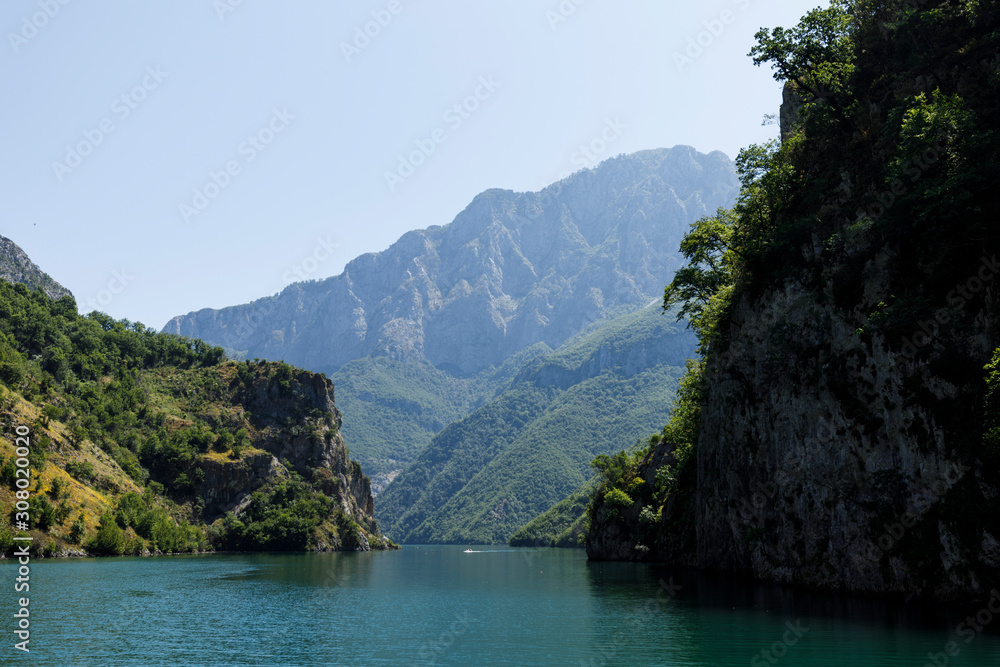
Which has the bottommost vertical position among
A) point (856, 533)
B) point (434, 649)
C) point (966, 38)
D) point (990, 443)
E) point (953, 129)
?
point (434, 649)

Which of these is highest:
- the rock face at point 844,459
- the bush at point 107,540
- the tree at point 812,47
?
the tree at point 812,47

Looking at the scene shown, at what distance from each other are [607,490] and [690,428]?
101 feet

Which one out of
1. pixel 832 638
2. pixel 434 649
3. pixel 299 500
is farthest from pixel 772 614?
pixel 299 500

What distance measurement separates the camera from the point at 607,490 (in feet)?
362

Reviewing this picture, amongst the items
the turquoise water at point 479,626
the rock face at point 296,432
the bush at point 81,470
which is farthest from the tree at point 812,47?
the rock face at point 296,432

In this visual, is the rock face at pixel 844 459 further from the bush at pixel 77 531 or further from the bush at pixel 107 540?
the bush at pixel 107 540

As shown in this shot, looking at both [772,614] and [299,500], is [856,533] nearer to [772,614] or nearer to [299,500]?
[772,614]

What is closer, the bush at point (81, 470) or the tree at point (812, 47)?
the tree at point (812, 47)

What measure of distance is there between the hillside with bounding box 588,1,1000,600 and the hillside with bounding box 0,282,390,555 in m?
84.0

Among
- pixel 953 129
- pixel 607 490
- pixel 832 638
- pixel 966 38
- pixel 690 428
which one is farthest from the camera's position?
pixel 607 490

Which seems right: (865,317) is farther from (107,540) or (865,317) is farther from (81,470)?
(81,470)

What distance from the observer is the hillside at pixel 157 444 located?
105 meters

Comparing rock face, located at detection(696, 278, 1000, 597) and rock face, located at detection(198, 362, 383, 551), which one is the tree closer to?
rock face, located at detection(696, 278, 1000, 597)

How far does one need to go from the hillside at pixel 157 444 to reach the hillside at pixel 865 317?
84.0m
